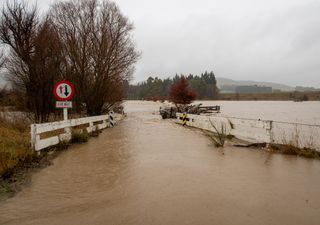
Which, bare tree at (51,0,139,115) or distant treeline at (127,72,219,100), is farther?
distant treeline at (127,72,219,100)

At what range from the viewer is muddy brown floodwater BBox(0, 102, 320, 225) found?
3533 millimetres

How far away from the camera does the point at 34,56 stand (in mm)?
11844

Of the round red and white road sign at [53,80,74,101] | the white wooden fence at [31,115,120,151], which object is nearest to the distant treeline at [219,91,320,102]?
the round red and white road sign at [53,80,74,101]

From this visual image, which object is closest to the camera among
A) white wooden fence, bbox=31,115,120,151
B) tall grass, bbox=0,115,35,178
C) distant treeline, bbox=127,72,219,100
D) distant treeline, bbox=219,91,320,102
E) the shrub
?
tall grass, bbox=0,115,35,178

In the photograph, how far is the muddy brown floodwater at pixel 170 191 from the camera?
353 cm

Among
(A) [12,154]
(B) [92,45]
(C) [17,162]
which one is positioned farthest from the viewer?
(B) [92,45]

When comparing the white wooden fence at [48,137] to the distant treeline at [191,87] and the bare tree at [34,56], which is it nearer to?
the bare tree at [34,56]

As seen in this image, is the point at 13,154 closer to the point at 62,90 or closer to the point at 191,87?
the point at 62,90

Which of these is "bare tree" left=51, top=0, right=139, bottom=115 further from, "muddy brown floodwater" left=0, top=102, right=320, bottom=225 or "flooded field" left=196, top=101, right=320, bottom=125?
"flooded field" left=196, top=101, right=320, bottom=125

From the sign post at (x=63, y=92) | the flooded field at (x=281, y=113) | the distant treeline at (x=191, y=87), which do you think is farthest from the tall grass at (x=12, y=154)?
the distant treeline at (x=191, y=87)

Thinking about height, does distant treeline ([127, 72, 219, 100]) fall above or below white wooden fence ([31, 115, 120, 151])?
above

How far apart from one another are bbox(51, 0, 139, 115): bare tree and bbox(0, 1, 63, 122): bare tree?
276cm

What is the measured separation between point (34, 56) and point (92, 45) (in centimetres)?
524

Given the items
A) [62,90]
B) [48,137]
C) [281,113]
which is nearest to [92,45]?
[62,90]
